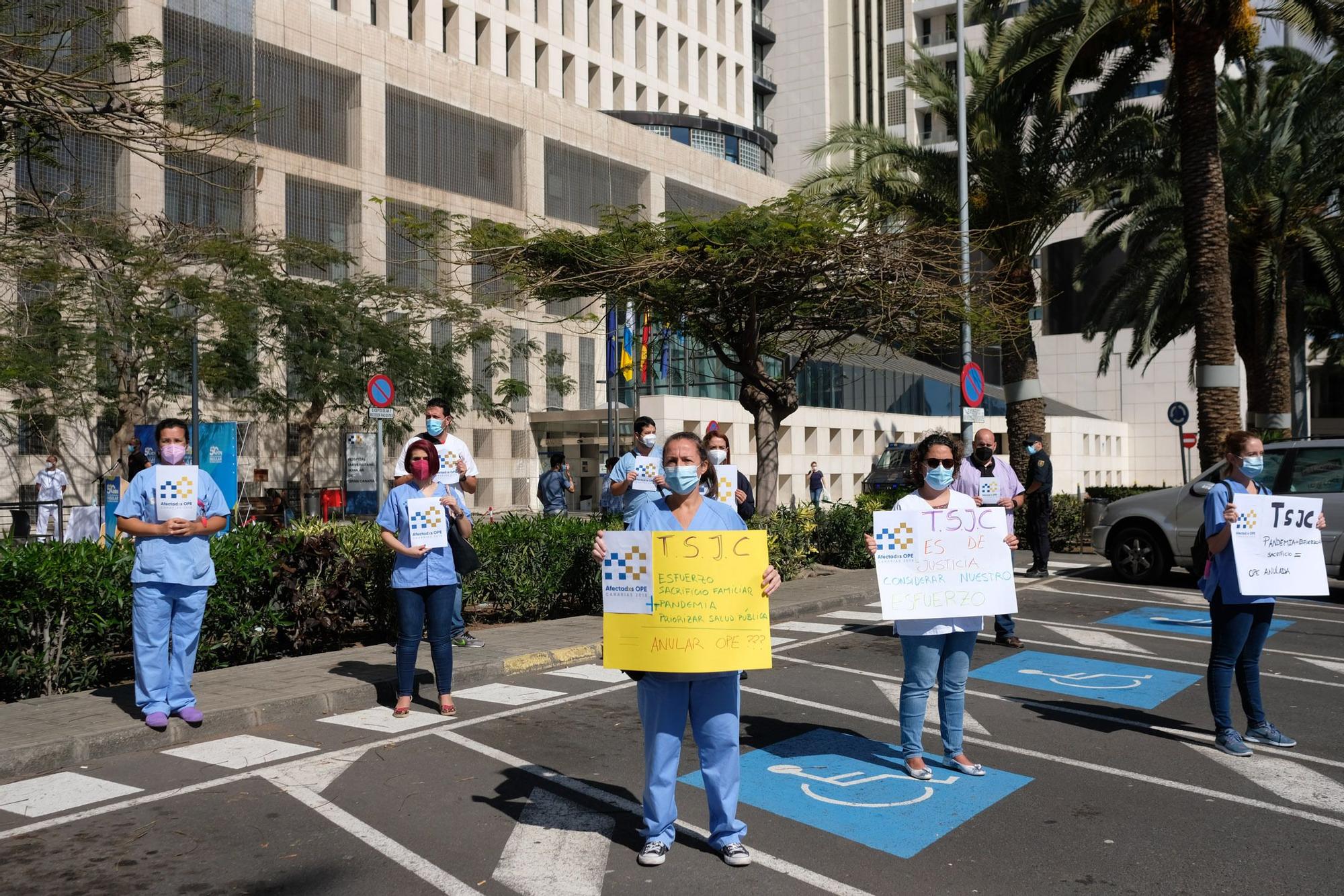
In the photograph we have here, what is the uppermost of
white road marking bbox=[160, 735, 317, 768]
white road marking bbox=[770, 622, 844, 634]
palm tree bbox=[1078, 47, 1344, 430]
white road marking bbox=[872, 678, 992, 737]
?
palm tree bbox=[1078, 47, 1344, 430]

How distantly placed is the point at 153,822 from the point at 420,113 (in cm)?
3850

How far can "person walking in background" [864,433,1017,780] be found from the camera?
19.7 feet

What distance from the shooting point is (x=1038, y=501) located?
15.5 metres

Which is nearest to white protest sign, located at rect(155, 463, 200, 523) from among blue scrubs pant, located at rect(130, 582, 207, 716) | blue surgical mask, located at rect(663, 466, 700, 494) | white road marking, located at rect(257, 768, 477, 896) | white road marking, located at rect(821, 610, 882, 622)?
blue scrubs pant, located at rect(130, 582, 207, 716)

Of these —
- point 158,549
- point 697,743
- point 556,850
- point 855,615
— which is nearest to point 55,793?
point 158,549

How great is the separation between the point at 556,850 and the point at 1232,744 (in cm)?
407

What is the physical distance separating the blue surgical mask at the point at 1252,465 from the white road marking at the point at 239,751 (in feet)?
19.8

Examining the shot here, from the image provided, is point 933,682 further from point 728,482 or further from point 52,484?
point 52,484

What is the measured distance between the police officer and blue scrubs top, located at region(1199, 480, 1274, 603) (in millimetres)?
7787

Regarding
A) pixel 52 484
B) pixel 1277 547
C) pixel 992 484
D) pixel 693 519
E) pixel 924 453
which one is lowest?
pixel 1277 547

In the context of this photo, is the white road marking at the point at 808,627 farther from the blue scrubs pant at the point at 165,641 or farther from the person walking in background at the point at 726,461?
the blue scrubs pant at the point at 165,641

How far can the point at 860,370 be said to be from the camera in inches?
1766

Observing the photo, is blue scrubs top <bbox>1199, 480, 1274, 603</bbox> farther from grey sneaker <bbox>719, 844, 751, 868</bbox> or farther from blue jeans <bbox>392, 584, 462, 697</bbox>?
blue jeans <bbox>392, 584, 462, 697</bbox>

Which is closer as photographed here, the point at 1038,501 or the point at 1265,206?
the point at 1038,501
